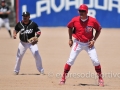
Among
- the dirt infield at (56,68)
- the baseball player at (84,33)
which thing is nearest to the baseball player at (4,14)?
the dirt infield at (56,68)

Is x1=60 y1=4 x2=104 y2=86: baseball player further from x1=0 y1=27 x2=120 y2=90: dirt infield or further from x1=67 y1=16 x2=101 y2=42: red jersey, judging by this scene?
x1=0 y1=27 x2=120 y2=90: dirt infield

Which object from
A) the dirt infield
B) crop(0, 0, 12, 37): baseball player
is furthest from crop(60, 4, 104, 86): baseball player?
crop(0, 0, 12, 37): baseball player

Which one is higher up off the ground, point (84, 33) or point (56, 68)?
point (84, 33)

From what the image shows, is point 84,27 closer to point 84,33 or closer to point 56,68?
point 84,33

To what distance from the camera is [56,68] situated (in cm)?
1254

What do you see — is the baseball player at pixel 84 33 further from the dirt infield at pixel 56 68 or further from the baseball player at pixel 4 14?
the baseball player at pixel 4 14

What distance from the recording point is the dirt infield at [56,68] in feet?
31.2

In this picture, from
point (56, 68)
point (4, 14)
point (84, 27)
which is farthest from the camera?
point (4, 14)

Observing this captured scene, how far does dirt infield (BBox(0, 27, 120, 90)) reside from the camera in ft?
31.2

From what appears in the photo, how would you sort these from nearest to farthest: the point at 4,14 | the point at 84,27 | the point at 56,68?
the point at 84,27
the point at 56,68
the point at 4,14

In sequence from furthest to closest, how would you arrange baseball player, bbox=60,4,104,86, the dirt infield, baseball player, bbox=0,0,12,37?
baseball player, bbox=0,0,12,37 → the dirt infield → baseball player, bbox=60,4,104,86

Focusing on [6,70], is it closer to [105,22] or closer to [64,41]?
[64,41]

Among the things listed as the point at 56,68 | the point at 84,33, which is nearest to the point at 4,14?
the point at 56,68

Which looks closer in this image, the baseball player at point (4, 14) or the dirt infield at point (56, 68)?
the dirt infield at point (56, 68)
